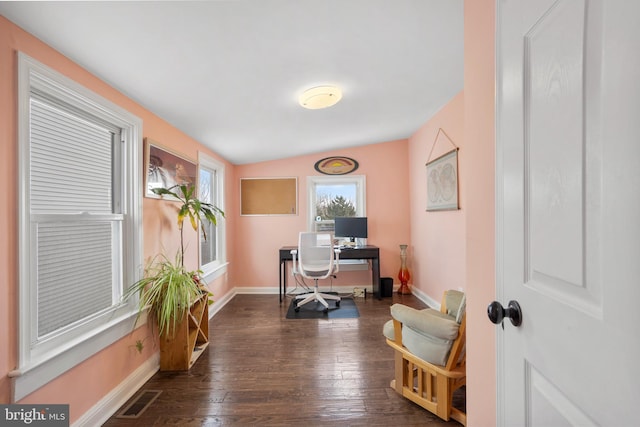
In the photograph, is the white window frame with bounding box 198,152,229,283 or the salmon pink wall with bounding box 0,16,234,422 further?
the white window frame with bounding box 198,152,229,283

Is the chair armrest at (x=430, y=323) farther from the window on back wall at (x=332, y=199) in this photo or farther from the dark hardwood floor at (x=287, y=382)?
the window on back wall at (x=332, y=199)

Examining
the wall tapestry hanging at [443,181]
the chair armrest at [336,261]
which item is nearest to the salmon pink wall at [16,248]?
the chair armrest at [336,261]

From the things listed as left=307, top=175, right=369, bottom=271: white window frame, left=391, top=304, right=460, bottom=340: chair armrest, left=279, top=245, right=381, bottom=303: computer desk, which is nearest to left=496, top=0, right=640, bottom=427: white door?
left=391, top=304, right=460, bottom=340: chair armrest

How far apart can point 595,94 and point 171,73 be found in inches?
80.8

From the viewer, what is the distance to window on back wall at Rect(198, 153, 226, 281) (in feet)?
11.7

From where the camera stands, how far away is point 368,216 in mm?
4625

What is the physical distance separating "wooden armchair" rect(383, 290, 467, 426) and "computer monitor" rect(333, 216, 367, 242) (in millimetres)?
2441

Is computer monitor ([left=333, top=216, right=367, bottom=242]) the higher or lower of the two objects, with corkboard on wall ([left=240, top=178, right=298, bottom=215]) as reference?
lower

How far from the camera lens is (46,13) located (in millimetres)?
1230

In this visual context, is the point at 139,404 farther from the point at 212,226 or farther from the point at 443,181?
the point at 443,181

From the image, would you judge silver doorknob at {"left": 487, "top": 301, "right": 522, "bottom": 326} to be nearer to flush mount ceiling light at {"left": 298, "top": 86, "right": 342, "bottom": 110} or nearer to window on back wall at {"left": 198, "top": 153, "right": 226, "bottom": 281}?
flush mount ceiling light at {"left": 298, "top": 86, "right": 342, "bottom": 110}

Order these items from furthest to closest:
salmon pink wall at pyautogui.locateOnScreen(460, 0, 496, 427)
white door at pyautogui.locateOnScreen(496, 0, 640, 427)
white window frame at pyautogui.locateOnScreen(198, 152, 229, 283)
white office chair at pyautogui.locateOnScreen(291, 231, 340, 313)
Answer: white window frame at pyautogui.locateOnScreen(198, 152, 229, 283) → white office chair at pyautogui.locateOnScreen(291, 231, 340, 313) → salmon pink wall at pyautogui.locateOnScreen(460, 0, 496, 427) → white door at pyautogui.locateOnScreen(496, 0, 640, 427)

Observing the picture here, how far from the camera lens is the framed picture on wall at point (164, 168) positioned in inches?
89.7

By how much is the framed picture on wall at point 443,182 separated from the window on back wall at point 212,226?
2.90 metres
